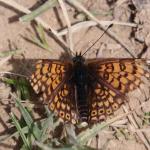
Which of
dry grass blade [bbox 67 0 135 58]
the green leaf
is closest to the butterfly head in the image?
dry grass blade [bbox 67 0 135 58]

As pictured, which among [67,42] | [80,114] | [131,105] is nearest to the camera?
[80,114]

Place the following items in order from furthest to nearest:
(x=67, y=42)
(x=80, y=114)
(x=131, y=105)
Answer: (x=67, y=42) → (x=131, y=105) → (x=80, y=114)

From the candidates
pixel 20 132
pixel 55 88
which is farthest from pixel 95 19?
pixel 20 132

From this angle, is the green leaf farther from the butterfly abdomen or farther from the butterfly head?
the butterfly head

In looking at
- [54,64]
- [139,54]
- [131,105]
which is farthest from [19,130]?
[139,54]

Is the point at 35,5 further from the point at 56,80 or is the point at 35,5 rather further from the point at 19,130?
the point at 19,130

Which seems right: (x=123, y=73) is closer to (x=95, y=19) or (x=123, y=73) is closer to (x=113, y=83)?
(x=113, y=83)

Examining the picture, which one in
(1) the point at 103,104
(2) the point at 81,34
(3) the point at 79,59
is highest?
(2) the point at 81,34

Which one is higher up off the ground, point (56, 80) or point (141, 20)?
point (141, 20)
